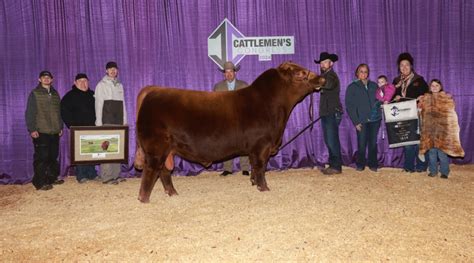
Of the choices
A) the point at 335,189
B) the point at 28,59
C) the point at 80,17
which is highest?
the point at 80,17

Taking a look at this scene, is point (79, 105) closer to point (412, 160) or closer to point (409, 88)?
point (409, 88)

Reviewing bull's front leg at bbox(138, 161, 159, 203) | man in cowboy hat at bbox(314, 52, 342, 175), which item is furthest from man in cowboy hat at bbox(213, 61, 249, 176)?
bull's front leg at bbox(138, 161, 159, 203)

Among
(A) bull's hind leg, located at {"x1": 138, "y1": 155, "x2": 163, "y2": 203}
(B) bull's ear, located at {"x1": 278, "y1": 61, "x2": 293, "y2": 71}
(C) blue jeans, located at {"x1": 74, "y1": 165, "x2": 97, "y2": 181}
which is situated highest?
(B) bull's ear, located at {"x1": 278, "y1": 61, "x2": 293, "y2": 71}

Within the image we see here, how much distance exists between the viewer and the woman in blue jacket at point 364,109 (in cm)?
616

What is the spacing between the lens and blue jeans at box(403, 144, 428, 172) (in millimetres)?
6086

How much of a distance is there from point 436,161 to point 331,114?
5.15 ft

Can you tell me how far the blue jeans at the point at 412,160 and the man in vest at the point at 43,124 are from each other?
506 centimetres

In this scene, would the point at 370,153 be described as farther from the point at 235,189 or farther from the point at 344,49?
the point at 235,189

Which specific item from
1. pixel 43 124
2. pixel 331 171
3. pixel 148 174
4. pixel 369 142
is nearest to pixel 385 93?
pixel 369 142

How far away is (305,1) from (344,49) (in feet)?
3.27

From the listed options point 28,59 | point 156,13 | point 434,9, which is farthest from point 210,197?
point 434,9

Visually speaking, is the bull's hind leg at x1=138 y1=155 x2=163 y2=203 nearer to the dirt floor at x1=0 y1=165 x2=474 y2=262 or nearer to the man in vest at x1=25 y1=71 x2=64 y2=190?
the dirt floor at x1=0 y1=165 x2=474 y2=262

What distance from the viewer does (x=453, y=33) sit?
6.73 meters

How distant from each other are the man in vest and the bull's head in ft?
10.4
